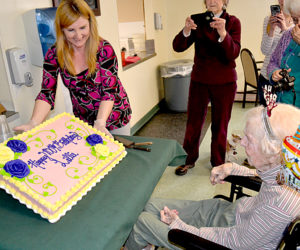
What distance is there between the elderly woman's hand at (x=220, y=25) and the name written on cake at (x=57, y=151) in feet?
4.34

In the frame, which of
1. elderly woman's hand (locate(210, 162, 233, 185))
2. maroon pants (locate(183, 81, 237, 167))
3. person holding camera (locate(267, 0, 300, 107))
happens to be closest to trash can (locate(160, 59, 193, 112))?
maroon pants (locate(183, 81, 237, 167))

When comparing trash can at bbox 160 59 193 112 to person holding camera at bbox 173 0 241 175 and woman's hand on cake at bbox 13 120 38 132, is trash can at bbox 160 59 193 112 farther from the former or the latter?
woman's hand on cake at bbox 13 120 38 132

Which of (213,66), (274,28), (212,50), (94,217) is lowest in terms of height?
(94,217)

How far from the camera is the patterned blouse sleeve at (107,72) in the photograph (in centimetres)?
149

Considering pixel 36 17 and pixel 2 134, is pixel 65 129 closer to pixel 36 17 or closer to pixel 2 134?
pixel 2 134

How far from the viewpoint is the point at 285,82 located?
5.48 feet

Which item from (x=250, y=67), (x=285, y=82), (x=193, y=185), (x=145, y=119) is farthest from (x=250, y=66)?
(x=285, y=82)

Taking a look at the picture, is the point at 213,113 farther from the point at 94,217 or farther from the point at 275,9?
the point at 94,217

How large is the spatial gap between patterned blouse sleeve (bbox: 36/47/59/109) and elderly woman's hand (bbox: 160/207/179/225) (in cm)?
85

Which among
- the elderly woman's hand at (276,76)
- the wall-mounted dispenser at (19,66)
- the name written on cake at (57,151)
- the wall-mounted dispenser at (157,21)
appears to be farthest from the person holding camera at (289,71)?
the wall-mounted dispenser at (157,21)

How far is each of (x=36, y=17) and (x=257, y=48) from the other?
349cm

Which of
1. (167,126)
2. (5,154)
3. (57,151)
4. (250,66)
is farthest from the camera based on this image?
(167,126)

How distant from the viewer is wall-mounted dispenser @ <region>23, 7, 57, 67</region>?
71.8 inches

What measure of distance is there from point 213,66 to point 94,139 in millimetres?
1384
